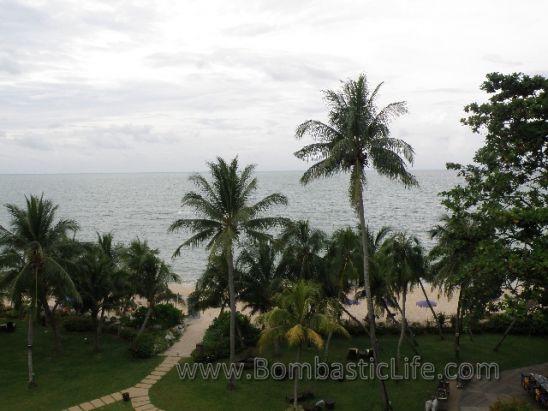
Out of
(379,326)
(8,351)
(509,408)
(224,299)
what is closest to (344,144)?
(509,408)

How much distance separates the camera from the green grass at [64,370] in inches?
858

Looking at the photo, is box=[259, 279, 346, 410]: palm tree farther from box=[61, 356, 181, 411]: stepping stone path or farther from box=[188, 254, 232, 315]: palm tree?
box=[188, 254, 232, 315]: palm tree

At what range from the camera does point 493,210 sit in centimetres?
1611

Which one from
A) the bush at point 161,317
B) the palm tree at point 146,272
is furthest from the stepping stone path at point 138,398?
the bush at point 161,317

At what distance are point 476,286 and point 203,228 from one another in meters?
12.5

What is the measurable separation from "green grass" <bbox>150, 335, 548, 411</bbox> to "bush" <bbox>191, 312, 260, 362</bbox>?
7.33 feet

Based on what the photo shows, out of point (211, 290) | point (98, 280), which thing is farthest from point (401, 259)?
point (98, 280)

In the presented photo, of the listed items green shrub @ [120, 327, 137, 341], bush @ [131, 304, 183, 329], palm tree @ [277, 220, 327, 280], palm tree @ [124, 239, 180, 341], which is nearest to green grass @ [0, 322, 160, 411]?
green shrub @ [120, 327, 137, 341]

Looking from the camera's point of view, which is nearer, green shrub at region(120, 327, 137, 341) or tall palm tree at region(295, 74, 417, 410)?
tall palm tree at region(295, 74, 417, 410)

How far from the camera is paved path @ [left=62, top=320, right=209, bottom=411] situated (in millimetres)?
20922

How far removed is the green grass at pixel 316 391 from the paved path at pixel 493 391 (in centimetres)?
169

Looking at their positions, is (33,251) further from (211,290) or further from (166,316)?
(166,316)

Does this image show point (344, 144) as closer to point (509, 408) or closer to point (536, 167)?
point (536, 167)

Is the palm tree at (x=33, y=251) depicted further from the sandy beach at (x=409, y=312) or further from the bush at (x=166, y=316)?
the sandy beach at (x=409, y=312)
